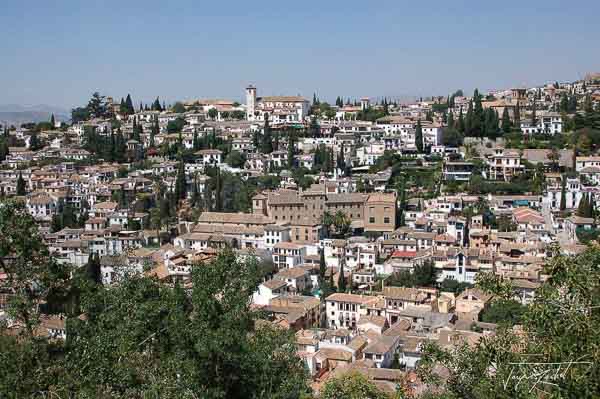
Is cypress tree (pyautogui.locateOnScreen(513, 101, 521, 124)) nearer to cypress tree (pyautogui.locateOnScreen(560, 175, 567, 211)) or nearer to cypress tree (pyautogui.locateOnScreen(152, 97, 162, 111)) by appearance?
cypress tree (pyautogui.locateOnScreen(560, 175, 567, 211))

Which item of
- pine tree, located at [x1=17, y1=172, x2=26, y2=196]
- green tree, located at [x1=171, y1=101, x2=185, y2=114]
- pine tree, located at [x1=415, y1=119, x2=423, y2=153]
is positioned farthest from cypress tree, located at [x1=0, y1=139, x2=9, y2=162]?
pine tree, located at [x1=415, y1=119, x2=423, y2=153]

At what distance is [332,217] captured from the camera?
27.5 metres

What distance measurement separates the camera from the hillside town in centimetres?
1883

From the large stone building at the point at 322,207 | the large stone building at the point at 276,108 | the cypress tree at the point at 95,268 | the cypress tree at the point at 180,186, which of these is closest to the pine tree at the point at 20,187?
the cypress tree at the point at 180,186

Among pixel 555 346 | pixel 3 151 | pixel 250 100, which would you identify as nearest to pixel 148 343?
pixel 555 346

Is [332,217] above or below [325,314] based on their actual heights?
above

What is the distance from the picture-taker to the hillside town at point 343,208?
18828mm

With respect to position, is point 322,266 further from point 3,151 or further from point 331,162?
point 3,151

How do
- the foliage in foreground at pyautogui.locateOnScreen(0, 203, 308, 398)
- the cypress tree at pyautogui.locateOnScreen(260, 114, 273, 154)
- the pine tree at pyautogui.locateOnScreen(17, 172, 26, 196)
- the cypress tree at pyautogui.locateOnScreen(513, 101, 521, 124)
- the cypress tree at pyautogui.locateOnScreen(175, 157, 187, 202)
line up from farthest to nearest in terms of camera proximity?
the cypress tree at pyautogui.locateOnScreen(513, 101, 521, 124) → the cypress tree at pyautogui.locateOnScreen(260, 114, 273, 154) → the pine tree at pyautogui.locateOnScreen(17, 172, 26, 196) → the cypress tree at pyautogui.locateOnScreen(175, 157, 187, 202) → the foliage in foreground at pyautogui.locateOnScreen(0, 203, 308, 398)

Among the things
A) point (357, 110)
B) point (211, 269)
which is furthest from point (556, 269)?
point (357, 110)

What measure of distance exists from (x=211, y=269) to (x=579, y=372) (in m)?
4.37

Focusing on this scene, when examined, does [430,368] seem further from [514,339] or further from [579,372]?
[579,372]

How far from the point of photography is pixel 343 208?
2902 cm

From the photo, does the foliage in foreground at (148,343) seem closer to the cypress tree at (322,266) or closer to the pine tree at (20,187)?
the cypress tree at (322,266)
